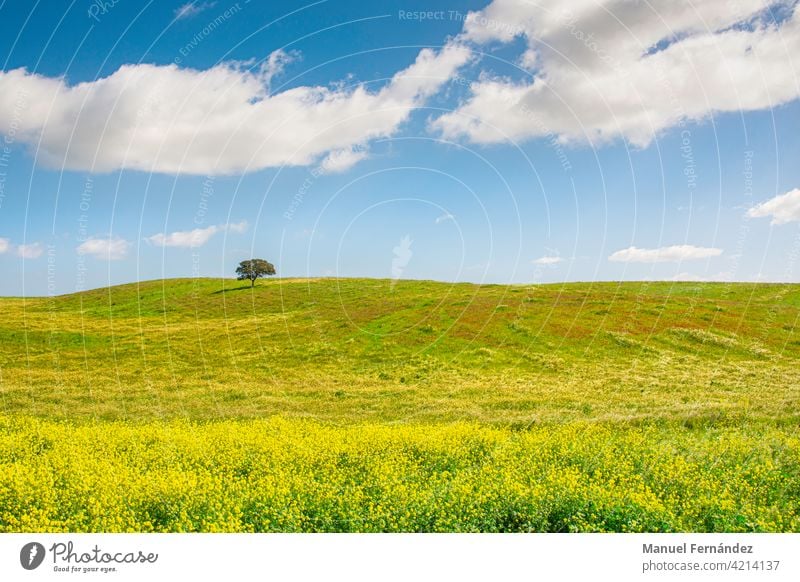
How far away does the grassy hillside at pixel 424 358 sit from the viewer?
2919 cm

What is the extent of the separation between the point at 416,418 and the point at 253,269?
7982 centimetres

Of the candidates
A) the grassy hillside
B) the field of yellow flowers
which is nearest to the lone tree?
the grassy hillside

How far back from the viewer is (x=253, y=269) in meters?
101

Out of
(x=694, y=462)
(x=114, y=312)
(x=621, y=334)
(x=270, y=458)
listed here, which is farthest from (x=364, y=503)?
(x=114, y=312)

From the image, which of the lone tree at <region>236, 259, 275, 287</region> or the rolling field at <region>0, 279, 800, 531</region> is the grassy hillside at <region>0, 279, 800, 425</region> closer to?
the rolling field at <region>0, 279, 800, 531</region>

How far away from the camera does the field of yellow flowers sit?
1221 centimetres

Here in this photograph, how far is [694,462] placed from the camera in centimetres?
1588

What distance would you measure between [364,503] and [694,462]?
9858 mm

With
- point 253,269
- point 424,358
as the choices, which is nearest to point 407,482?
point 424,358

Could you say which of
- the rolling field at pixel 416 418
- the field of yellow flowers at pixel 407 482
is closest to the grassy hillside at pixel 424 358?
the rolling field at pixel 416 418

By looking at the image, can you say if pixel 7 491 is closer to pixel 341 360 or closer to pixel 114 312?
pixel 341 360

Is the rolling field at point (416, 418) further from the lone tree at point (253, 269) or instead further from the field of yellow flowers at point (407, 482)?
the lone tree at point (253, 269)

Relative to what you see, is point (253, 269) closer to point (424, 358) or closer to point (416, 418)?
point (424, 358)

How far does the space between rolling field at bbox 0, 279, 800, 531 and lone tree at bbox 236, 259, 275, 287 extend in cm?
3072
